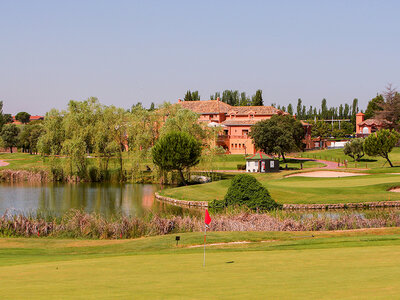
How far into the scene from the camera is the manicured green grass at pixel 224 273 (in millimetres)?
9312

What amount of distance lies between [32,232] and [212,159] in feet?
112

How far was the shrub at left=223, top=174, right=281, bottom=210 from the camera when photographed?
105 ft

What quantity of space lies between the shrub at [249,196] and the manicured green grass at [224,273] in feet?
40.6

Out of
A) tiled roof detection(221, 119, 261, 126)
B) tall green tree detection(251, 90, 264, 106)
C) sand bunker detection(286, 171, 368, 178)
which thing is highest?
tall green tree detection(251, 90, 264, 106)

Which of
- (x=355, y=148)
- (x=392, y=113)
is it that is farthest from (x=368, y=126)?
(x=355, y=148)

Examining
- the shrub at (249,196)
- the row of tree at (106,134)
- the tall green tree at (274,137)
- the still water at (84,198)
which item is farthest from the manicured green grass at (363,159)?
the shrub at (249,196)

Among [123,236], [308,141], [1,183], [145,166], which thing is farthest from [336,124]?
[123,236]

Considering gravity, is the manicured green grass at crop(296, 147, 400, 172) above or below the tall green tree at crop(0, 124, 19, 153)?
below

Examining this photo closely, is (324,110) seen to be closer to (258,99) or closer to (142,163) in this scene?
(258,99)

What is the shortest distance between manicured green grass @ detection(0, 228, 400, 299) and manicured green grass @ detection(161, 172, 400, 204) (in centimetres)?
2089

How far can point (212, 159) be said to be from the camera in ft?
189

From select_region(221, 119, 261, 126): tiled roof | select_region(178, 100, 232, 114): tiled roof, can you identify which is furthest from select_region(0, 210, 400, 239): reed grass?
select_region(178, 100, 232, 114): tiled roof

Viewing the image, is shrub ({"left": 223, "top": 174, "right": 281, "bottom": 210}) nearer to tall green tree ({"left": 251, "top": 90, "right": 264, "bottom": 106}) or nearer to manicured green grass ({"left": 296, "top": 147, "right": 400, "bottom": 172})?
manicured green grass ({"left": 296, "top": 147, "right": 400, "bottom": 172})

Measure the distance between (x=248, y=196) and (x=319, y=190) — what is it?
13.2 m
